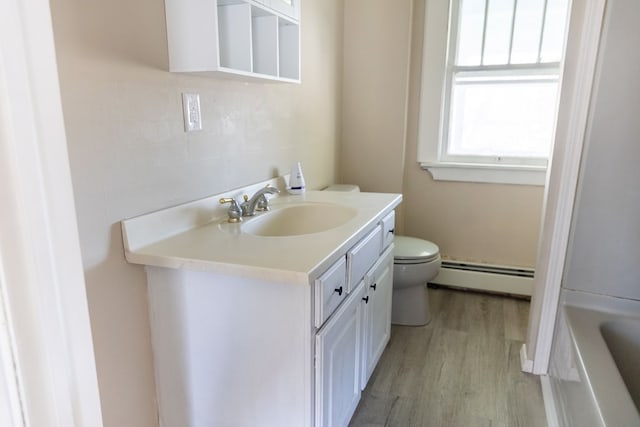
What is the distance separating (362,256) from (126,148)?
0.85 m

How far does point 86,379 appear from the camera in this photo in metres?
0.60

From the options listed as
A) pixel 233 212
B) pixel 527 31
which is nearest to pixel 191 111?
pixel 233 212

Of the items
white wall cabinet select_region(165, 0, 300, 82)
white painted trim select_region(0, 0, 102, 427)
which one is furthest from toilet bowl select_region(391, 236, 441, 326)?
white painted trim select_region(0, 0, 102, 427)

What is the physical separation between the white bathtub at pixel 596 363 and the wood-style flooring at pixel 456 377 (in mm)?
178

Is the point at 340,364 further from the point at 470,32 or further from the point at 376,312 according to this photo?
the point at 470,32

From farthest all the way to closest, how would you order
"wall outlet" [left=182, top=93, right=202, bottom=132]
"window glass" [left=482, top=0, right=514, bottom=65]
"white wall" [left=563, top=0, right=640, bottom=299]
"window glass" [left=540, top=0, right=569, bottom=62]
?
"window glass" [left=482, top=0, right=514, bottom=65] < "window glass" [left=540, top=0, right=569, bottom=62] < "white wall" [left=563, top=0, right=640, bottom=299] < "wall outlet" [left=182, top=93, right=202, bottom=132]

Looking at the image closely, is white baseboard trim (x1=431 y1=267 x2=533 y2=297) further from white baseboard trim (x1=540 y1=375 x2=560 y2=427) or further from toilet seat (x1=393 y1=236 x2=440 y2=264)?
white baseboard trim (x1=540 y1=375 x2=560 y2=427)

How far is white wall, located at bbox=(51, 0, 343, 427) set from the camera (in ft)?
3.45

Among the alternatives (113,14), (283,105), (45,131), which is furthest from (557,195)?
(45,131)

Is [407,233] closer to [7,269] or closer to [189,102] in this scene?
[189,102]

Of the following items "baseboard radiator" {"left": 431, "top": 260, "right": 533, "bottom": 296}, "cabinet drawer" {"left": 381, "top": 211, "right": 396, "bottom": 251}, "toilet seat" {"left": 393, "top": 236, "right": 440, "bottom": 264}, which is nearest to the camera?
"cabinet drawer" {"left": 381, "top": 211, "right": 396, "bottom": 251}

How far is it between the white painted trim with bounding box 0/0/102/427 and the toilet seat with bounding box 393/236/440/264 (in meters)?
1.92

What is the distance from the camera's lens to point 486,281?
293 centimetres

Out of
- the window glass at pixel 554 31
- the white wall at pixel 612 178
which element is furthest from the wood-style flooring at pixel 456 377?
the window glass at pixel 554 31
